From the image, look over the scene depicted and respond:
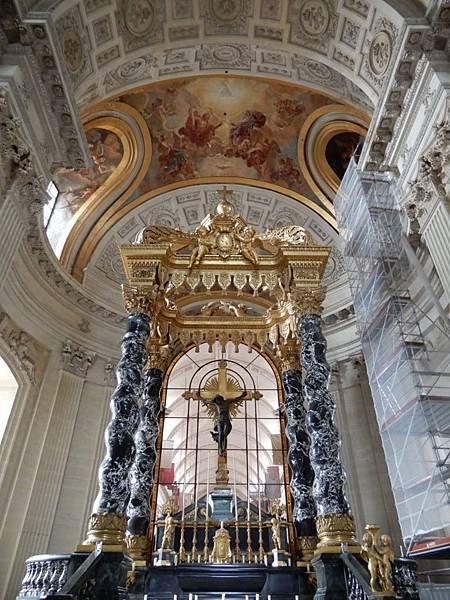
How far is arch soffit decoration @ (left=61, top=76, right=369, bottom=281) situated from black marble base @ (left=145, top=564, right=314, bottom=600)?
6.84 m

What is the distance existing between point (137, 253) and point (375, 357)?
419 cm

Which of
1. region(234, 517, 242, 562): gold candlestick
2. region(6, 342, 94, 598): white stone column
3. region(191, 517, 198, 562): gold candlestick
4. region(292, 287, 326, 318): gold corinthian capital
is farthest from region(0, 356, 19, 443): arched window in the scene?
region(292, 287, 326, 318): gold corinthian capital

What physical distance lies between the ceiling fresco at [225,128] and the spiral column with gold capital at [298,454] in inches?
220

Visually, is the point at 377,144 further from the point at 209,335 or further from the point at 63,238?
the point at 63,238

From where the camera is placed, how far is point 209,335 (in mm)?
9250

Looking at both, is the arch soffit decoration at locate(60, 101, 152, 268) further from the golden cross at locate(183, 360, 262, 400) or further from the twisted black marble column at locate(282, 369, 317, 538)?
the twisted black marble column at locate(282, 369, 317, 538)

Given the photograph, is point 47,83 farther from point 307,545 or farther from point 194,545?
point 307,545

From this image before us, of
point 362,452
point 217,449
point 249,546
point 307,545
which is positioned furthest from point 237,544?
point 362,452

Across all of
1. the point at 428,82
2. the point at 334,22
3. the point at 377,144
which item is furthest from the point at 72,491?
the point at 334,22

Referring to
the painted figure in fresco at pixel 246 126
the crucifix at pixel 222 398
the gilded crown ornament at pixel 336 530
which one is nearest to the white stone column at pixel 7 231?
the crucifix at pixel 222 398

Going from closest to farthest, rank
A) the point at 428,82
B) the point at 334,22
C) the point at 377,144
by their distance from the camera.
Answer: the point at 428,82
the point at 377,144
the point at 334,22

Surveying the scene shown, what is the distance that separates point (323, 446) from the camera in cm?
611

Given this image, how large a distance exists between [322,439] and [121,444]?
2.57 meters

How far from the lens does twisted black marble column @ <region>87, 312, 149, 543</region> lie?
17.0 ft
